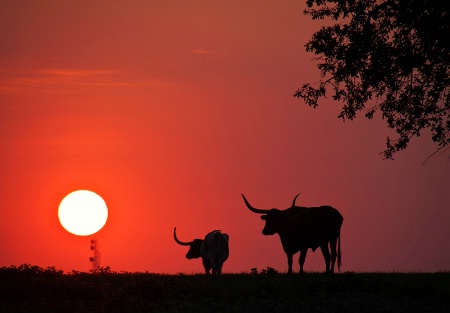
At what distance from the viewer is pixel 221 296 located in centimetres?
2291

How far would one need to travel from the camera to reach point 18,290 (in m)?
23.2

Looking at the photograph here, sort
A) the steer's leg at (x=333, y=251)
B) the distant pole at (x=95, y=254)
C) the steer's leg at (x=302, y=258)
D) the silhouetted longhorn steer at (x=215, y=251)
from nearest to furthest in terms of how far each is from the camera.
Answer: the steer's leg at (x=333, y=251), the steer's leg at (x=302, y=258), the silhouetted longhorn steer at (x=215, y=251), the distant pole at (x=95, y=254)

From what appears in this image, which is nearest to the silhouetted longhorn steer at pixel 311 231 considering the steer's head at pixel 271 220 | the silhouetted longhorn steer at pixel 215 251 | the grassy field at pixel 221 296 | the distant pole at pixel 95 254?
the steer's head at pixel 271 220

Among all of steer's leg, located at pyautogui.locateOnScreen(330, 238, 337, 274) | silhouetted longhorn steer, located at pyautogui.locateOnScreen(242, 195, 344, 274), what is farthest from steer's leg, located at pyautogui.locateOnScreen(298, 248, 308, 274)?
steer's leg, located at pyautogui.locateOnScreen(330, 238, 337, 274)

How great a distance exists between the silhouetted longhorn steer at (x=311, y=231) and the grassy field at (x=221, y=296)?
5538mm

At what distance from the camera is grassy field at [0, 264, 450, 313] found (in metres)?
21.3

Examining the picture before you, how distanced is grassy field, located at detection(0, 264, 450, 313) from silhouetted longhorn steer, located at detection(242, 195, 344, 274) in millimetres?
5538

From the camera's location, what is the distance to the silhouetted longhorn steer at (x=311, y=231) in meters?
31.8

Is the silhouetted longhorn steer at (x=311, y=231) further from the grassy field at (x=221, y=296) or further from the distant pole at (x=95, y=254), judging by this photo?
the distant pole at (x=95, y=254)

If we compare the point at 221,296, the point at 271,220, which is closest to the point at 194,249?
the point at 271,220

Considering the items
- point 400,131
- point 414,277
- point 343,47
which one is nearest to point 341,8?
point 343,47

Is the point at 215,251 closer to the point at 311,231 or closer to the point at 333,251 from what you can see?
the point at 311,231

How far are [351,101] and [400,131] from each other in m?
1.76

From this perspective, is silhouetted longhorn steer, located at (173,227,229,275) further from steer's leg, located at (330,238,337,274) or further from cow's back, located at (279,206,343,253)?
steer's leg, located at (330,238,337,274)
